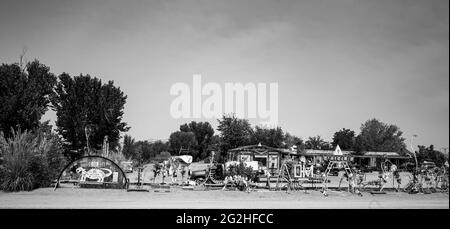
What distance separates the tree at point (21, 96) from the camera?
36.0 m

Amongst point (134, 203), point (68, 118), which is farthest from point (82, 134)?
point (134, 203)

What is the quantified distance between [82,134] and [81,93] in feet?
16.0

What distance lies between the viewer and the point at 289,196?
61.9 ft

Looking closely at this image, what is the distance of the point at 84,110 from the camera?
4338cm

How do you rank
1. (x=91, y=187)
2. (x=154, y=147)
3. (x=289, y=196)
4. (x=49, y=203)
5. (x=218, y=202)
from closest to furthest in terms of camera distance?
(x=49, y=203) < (x=218, y=202) < (x=289, y=196) < (x=91, y=187) < (x=154, y=147)

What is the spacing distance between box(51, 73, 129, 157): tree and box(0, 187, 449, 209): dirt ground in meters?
24.7

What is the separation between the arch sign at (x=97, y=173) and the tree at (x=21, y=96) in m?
18.4

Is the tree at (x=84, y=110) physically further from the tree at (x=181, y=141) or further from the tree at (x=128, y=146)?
the tree at (x=181, y=141)

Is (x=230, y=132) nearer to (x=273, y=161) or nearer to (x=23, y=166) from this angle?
(x=273, y=161)

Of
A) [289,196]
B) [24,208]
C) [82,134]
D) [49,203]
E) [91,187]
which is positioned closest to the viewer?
[24,208]

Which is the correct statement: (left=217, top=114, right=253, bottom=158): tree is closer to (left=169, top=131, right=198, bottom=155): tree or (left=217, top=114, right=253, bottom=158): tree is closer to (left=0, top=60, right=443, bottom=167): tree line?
(left=0, top=60, right=443, bottom=167): tree line

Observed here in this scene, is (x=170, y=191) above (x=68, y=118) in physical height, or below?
below

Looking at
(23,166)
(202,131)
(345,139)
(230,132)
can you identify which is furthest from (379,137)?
(23,166)
